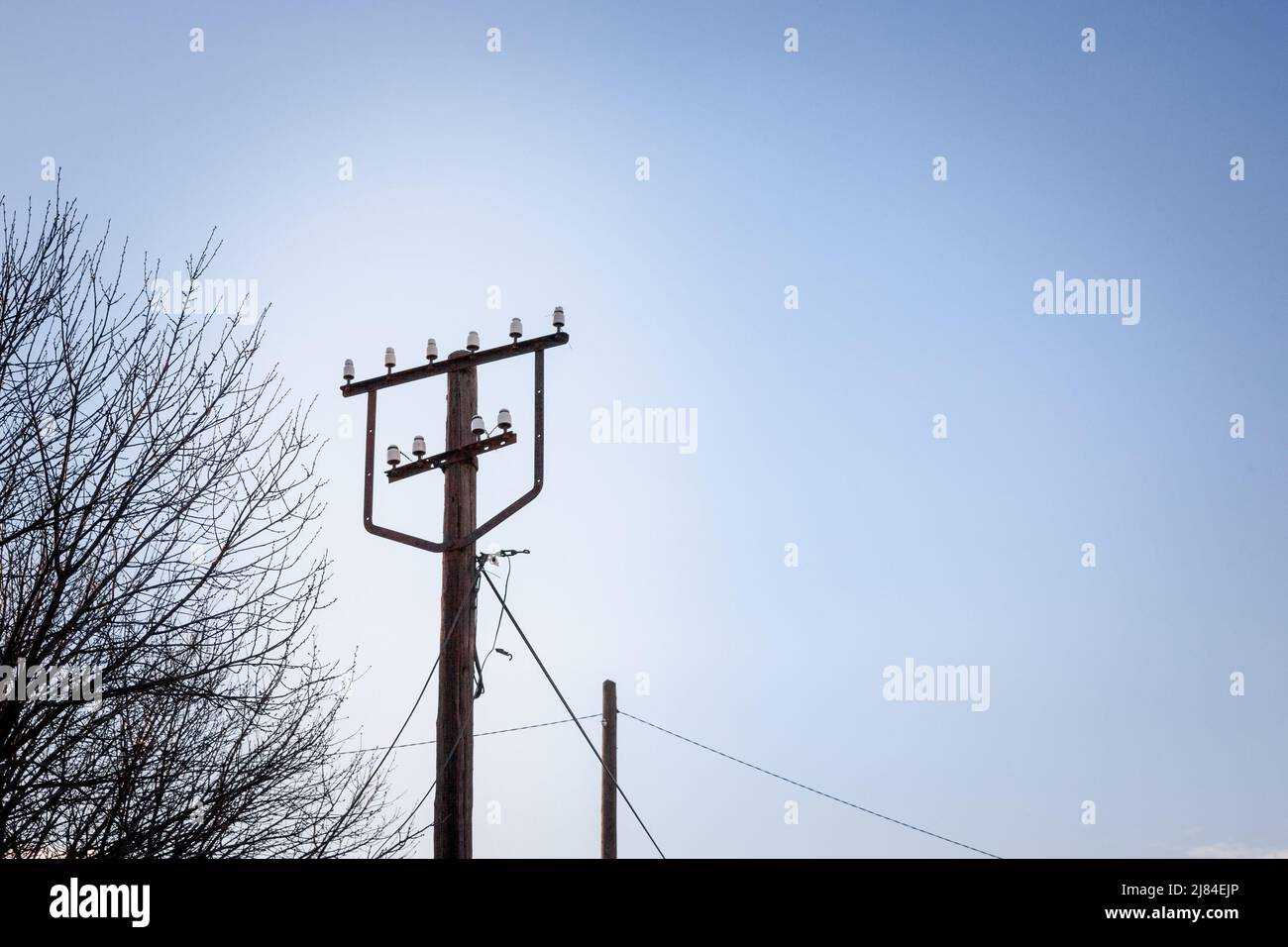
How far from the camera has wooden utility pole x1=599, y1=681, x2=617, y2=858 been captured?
44.3ft

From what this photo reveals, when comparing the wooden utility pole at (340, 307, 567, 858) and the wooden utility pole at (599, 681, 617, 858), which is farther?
the wooden utility pole at (599, 681, 617, 858)

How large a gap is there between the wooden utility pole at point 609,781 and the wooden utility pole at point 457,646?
4.78 m

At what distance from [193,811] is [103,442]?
8.17 ft

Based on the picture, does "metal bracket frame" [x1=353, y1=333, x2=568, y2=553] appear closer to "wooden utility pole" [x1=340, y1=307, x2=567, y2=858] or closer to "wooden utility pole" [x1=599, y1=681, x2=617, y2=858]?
"wooden utility pole" [x1=340, y1=307, x2=567, y2=858]

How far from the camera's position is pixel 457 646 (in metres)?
8.84

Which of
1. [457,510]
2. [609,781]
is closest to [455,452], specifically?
[457,510]

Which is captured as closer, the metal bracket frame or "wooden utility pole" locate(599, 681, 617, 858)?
the metal bracket frame

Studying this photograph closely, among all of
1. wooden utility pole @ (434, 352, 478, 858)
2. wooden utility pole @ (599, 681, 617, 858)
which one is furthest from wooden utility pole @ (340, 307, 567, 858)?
wooden utility pole @ (599, 681, 617, 858)

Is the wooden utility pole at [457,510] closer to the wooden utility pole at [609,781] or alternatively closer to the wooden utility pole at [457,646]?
the wooden utility pole at [457,646]

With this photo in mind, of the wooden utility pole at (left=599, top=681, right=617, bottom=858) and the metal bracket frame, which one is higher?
the metal bracket frame

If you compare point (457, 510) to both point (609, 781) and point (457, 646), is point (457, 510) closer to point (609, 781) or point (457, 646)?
point (457, 646)

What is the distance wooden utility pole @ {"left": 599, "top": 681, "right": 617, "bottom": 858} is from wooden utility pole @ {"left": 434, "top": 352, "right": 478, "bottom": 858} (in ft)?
15.7

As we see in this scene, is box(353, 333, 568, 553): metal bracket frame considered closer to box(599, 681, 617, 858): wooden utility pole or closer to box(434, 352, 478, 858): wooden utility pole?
box(434, 352, 478, 858): wooden utility pole

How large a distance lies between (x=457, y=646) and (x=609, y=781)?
563 centimetres
